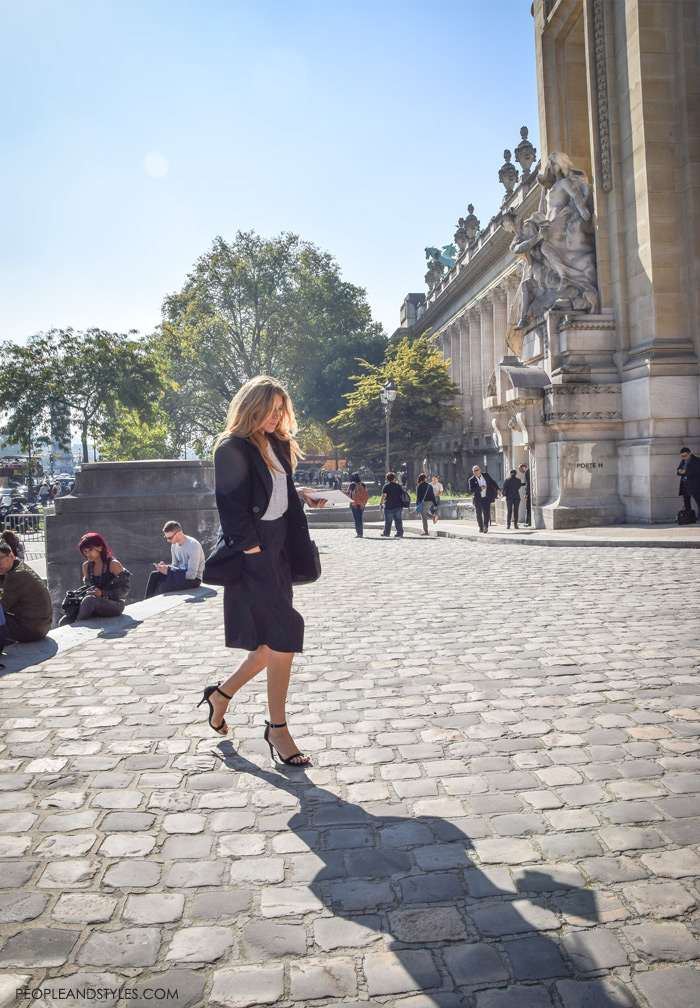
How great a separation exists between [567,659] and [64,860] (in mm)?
3930

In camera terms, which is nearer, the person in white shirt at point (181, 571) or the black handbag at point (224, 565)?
the black handbag at point (224, 565)

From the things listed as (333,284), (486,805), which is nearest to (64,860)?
(486,805)

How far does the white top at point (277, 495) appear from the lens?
12.9 ft

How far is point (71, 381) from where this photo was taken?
43500mm

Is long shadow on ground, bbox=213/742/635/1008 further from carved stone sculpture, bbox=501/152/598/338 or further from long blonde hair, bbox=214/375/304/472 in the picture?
carved stone sculpture, bbox=501/152/598/338

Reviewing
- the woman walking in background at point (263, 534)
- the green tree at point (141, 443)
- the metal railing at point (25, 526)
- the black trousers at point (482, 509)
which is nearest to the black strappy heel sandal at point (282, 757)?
the woman walking in background at point (263, 534)

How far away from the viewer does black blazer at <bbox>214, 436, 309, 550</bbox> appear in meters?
3.78

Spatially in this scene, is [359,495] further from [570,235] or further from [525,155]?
[525,155]

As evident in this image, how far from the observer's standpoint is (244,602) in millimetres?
3920

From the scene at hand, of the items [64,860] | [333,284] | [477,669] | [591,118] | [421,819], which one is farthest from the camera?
[333,284]

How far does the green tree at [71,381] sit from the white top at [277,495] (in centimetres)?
4144

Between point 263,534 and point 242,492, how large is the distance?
0.76 ft

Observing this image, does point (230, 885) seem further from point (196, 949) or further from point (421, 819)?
point (421, 819)

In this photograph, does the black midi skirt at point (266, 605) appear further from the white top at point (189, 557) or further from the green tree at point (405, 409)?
the green tree at point (405, 409)
